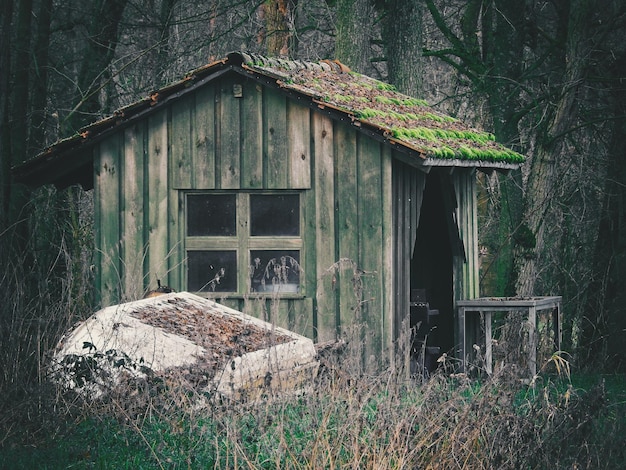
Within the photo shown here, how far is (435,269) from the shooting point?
14.8 metres

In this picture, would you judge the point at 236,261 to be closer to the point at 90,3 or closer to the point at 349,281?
the point at 349,281

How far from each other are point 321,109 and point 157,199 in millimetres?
2022

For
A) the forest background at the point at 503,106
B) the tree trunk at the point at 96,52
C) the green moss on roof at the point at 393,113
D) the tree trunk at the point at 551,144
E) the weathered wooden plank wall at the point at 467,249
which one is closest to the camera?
the green moss on roof at the point at 393,113

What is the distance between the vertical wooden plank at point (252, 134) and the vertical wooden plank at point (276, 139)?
64 mm

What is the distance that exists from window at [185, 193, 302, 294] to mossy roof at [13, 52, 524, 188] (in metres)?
1.12

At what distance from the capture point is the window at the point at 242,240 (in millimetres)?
11516

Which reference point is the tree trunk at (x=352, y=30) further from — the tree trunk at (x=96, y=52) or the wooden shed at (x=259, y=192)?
the wooden shed at (x=259, y=192)

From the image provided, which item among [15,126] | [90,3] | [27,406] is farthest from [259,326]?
[90,3]

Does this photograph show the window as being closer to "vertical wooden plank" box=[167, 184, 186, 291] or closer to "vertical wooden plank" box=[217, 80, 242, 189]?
"vertical wooden plank" box=[167, 184, 186, 291]

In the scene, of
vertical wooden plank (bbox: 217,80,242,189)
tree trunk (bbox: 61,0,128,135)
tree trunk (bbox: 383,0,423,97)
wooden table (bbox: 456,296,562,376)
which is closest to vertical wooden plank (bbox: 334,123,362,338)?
vertical wooden plank (bbox: 217,80,242,189)

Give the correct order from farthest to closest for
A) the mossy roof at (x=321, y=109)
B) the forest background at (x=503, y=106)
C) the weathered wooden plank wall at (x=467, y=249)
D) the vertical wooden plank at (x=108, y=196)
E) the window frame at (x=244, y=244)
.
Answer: the forest background at (x=503, y=106) < the weathered wooden plank wall at (x=467, y=249) < the vertical wooden plank at (x=108, y=196) < the window frame at (x=244, y=244) < the mossy roof at (x=321, y=109)

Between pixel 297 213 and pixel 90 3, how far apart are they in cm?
987

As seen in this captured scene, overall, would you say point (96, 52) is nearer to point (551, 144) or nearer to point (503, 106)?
point (503, 106)

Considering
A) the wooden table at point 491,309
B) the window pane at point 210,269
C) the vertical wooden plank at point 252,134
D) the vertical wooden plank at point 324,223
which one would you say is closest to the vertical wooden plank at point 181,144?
the vertical wooden plank at point 252,134
